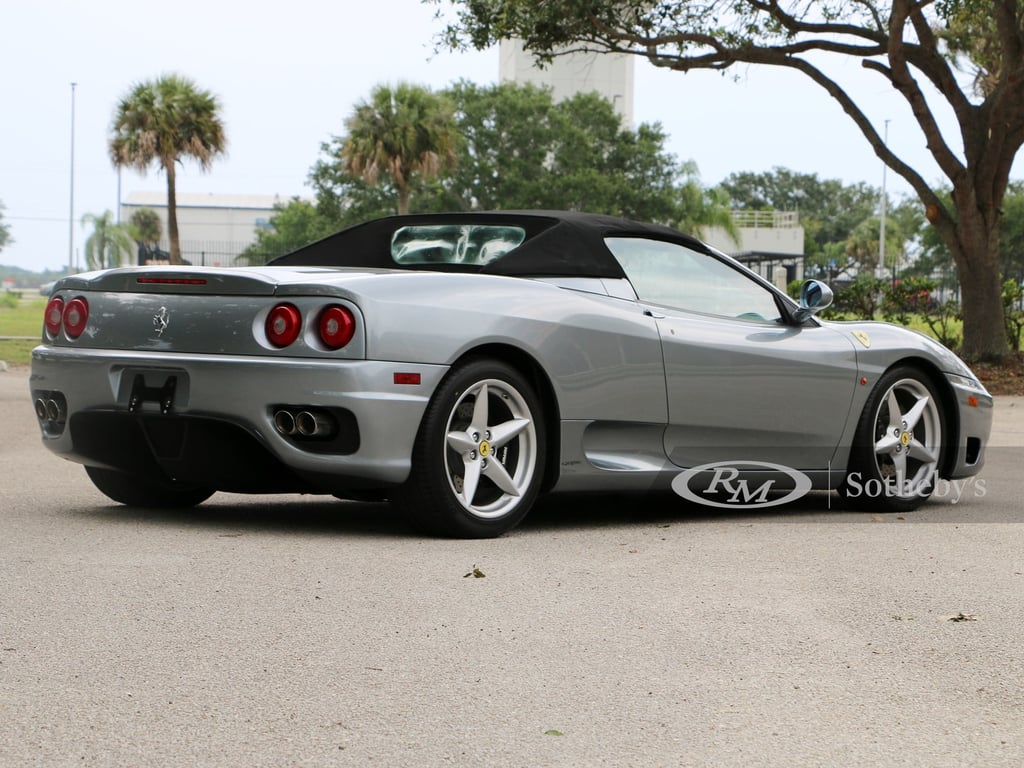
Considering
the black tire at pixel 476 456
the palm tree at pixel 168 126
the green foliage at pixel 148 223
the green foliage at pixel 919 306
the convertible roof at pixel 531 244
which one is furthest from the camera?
the green foliage at pixel 148 223

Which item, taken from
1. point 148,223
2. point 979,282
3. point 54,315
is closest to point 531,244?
point 54,315

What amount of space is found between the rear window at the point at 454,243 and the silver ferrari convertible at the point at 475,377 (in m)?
0.01

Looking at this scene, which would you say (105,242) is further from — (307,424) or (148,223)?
(307,424)

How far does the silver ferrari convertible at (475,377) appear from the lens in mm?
5145

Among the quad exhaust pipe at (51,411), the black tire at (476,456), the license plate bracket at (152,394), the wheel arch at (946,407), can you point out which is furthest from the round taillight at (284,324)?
the wheel arch at (946,407)

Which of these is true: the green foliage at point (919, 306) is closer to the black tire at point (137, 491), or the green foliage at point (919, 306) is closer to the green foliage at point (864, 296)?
the green foliage at point (864, 296)

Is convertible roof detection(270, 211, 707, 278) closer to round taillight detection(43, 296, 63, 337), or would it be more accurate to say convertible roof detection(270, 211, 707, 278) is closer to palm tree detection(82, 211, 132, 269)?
round taillight detection(43, 296, 63, 337)

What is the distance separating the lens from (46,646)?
3.65 m

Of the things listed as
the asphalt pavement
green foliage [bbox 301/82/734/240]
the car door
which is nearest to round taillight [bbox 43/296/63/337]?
the asphalt pavement

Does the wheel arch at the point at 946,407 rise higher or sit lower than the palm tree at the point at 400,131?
lower

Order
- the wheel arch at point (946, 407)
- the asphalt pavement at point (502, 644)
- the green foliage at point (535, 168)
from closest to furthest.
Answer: the asphalt pavement at point (502, 644)
the wheel arch at point (946, 407)
the green foliage at point (535, 168)

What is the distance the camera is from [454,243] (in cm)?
625

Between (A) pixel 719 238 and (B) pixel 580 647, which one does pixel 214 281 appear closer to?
(B) pixel 580 647

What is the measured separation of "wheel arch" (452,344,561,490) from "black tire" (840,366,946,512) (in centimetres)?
195
